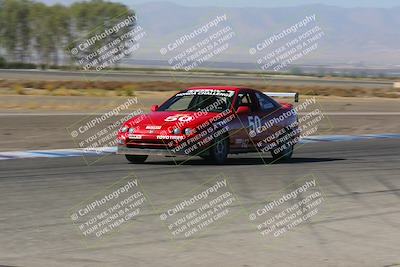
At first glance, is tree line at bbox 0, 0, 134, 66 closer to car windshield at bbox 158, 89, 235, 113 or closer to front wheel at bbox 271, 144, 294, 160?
front wheel at bbox 271, 144, 294, 160

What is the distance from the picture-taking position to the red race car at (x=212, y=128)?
13.9m

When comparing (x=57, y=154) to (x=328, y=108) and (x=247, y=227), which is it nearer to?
(x=247, y=227)

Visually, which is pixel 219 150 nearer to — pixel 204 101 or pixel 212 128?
pixel 212 128

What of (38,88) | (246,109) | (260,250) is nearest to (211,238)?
(260,250)

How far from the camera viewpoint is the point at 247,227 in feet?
28.6

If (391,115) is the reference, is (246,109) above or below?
above

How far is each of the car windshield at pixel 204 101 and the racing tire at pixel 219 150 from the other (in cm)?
55

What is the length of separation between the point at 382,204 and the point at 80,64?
291 ft

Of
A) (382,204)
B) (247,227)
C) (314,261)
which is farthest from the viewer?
(382,204)

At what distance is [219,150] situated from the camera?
47.0ft

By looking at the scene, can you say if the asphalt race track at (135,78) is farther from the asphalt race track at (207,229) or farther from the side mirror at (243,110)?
the asphalt race track at (207,229)

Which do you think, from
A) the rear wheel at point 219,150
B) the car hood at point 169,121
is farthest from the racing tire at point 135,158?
the rear wheel at point 219,150

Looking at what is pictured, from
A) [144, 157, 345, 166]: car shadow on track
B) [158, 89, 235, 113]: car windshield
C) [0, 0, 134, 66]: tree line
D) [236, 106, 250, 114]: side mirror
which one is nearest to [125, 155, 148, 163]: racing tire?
[144, 157, 345, 166]: car shadow on track

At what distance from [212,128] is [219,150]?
0.46 m
